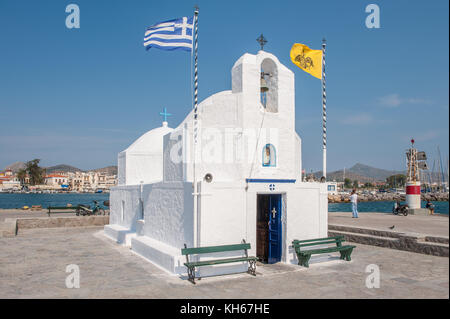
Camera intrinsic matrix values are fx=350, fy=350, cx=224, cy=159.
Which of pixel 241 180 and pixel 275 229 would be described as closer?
pixel 241 180

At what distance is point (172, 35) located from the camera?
10312 mm

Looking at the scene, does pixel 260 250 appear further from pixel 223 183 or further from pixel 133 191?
pixel 133 191

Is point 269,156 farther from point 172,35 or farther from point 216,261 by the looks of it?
point 172,35

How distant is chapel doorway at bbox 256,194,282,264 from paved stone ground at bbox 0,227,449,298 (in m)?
0.72

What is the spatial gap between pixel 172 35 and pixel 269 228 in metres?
6.60

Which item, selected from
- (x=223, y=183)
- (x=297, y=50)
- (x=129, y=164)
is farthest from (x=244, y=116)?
(x=129, y=164)

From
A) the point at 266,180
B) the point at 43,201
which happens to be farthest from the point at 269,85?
the point at 43,201

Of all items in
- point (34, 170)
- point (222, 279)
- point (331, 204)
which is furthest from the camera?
point (34, 170)

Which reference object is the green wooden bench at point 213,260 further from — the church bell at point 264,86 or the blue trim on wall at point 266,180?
the church bell at point 264,86

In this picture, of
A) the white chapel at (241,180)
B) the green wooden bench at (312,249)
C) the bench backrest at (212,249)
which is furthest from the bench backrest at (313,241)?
the bench backrest at (212,249)

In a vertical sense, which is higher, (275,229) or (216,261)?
(275,229)

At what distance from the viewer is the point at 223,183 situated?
9719 millimetres

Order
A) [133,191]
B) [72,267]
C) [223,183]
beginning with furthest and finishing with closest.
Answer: [133,191] → [72,267] → [223,183]
